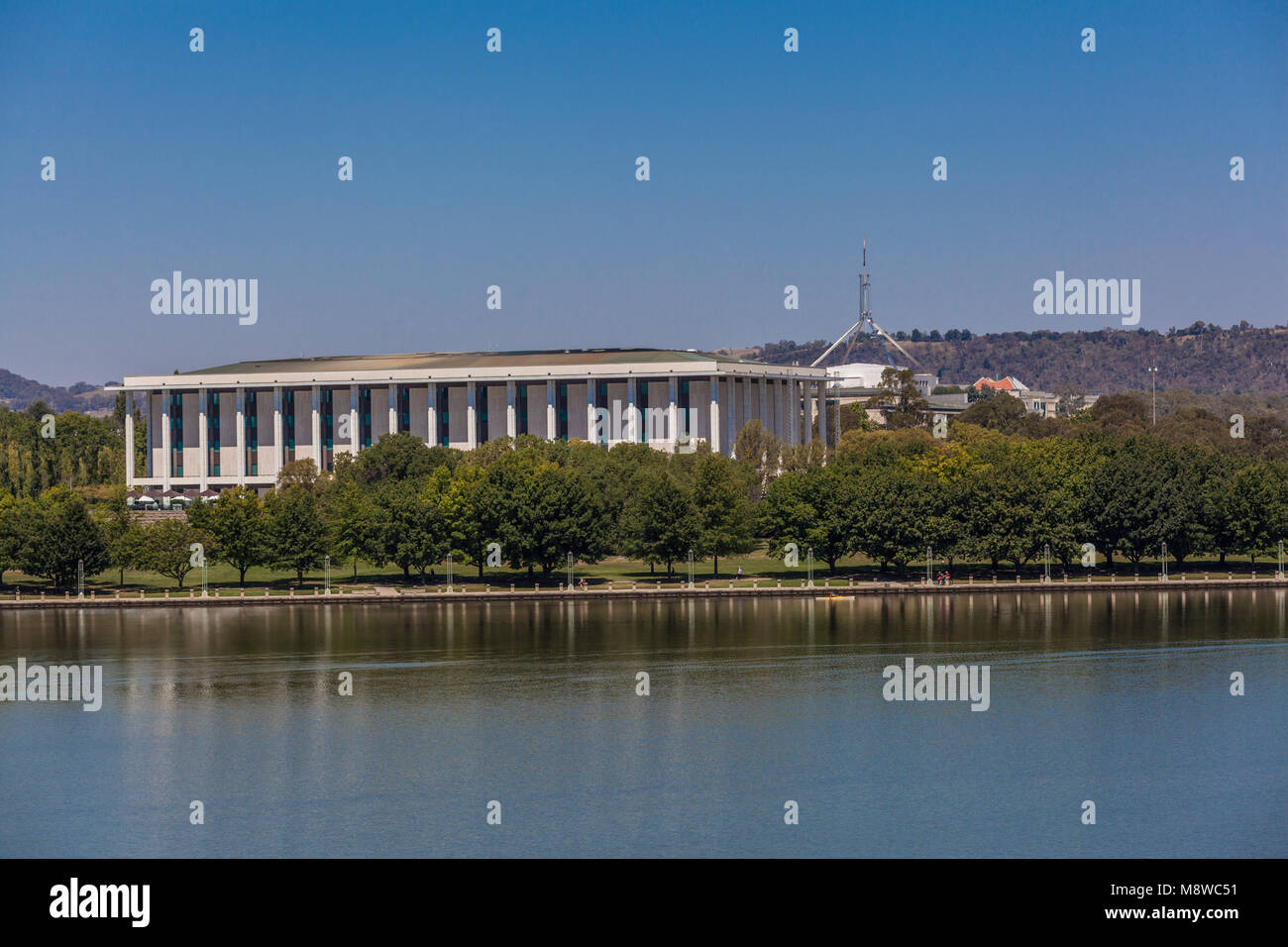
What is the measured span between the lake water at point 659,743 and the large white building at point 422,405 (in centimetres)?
5638

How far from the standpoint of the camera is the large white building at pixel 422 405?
10931 cm

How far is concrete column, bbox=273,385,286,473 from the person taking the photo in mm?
113125

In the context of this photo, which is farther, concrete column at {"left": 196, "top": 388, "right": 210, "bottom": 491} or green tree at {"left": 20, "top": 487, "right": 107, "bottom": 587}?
concrete column at {"left": 196, "top": 388, "right": 210, "bottom": 491}

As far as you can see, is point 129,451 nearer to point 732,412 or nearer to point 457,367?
point 457,367

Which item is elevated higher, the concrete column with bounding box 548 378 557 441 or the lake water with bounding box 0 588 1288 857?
the concrete column with bounding box 548 378 557 441

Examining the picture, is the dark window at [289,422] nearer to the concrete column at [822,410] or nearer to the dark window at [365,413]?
the dark window at [365,413]

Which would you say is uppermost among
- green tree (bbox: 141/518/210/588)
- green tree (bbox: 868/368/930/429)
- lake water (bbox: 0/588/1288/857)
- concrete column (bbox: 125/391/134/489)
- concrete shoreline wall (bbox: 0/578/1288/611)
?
green tree (bbox: 868/368/930/429)

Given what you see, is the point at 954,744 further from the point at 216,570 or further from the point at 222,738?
the point at 216,570

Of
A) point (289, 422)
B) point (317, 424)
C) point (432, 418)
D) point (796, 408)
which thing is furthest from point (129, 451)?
point (796, 408)

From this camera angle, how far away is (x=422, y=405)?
112625mm

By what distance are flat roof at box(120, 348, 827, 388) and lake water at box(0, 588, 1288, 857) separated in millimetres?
56338

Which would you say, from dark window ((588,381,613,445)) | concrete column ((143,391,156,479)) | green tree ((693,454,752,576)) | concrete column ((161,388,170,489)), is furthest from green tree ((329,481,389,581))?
concrete column ((143,391,156,479))

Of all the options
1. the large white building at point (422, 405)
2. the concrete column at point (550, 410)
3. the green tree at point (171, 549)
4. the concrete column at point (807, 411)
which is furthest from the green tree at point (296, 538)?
the concrete column at point (807, 411)

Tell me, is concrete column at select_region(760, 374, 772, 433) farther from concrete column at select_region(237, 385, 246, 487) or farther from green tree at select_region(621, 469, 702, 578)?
green tree at select_region(621, 469, 702, 578)
